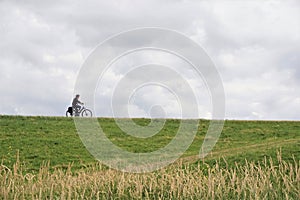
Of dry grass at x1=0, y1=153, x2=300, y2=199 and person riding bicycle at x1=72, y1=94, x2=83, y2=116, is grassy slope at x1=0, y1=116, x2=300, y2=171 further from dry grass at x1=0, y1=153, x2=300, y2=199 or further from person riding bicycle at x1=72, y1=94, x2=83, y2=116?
dry grass at x1=0, y1=153, x2=300, y2=199

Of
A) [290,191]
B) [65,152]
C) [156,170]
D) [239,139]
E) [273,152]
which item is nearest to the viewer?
[290,191]

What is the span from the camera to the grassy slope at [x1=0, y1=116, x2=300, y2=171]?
23438 millimetres

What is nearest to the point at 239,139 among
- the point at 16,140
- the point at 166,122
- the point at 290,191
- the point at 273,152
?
the point at 166,122

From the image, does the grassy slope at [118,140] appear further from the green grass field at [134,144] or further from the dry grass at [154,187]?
the dry grass at [154,187]

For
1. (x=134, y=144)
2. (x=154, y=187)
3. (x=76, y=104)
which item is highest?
(x=76, y=104)

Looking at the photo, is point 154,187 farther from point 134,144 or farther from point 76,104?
point 76,104

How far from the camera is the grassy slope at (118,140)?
23438 mm

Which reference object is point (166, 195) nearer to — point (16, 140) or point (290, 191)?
point (290, 191)

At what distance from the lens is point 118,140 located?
30.7 metres

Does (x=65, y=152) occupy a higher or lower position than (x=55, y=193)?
higher

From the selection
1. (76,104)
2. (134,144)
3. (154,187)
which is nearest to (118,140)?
(134,144)

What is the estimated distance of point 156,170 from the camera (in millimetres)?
15914

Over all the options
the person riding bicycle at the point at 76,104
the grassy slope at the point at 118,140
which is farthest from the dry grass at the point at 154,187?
the person riding bicycle at the point at 76,104

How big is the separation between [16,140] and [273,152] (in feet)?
48.7
